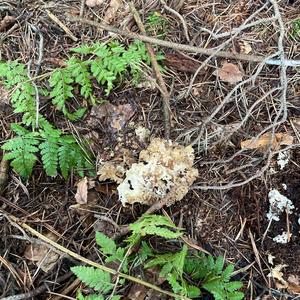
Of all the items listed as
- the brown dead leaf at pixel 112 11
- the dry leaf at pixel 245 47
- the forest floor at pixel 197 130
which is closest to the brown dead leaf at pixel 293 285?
the forest floor at pixel 197 130

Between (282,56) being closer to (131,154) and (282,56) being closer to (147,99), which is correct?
(147,99)

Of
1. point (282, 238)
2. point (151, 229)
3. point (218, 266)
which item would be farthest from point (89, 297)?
point (282, 238)

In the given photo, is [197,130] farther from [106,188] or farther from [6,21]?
[6,21]

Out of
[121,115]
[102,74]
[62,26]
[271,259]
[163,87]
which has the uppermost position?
[62,26]

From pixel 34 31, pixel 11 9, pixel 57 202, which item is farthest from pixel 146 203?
pixel 11 9

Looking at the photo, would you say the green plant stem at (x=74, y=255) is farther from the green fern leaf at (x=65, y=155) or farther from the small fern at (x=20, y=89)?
the small fern at (x=20, y=89)

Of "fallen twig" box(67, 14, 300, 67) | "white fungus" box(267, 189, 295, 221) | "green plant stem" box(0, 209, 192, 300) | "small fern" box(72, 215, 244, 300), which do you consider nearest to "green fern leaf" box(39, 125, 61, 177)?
"green plant stem" box(0, 209, 192, 300)
